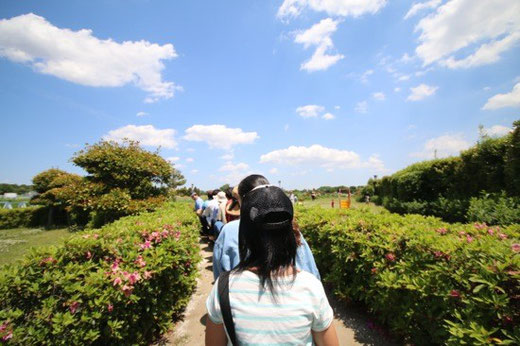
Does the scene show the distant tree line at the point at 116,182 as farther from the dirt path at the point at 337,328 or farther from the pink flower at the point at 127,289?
the pink flower at the point at 127,289

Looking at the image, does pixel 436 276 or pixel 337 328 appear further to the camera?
pixel 337 328

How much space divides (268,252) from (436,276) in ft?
7.71

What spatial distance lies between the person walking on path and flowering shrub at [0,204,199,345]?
1.88 meters

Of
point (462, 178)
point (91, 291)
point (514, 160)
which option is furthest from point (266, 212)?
point (462, 178)

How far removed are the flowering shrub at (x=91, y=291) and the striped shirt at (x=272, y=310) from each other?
1.97 m

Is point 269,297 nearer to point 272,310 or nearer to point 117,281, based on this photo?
point 272,310

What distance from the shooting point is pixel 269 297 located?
1192mm

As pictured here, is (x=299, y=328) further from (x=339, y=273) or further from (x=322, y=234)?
(x=322, y=234)

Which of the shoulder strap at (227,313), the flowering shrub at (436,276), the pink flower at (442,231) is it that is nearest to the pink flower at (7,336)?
the shoulder strap at (227,313)

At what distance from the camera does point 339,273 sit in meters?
4.66

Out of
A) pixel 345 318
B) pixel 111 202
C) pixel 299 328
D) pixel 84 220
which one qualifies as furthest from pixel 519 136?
pixel 84 220

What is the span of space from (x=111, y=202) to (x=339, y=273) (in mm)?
9014

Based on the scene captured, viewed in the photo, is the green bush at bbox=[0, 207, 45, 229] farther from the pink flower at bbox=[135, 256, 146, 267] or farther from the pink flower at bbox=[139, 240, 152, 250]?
the pink flower at bbox=[135, 256, 146, 267]

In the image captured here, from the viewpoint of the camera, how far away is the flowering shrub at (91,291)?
2.18 m
